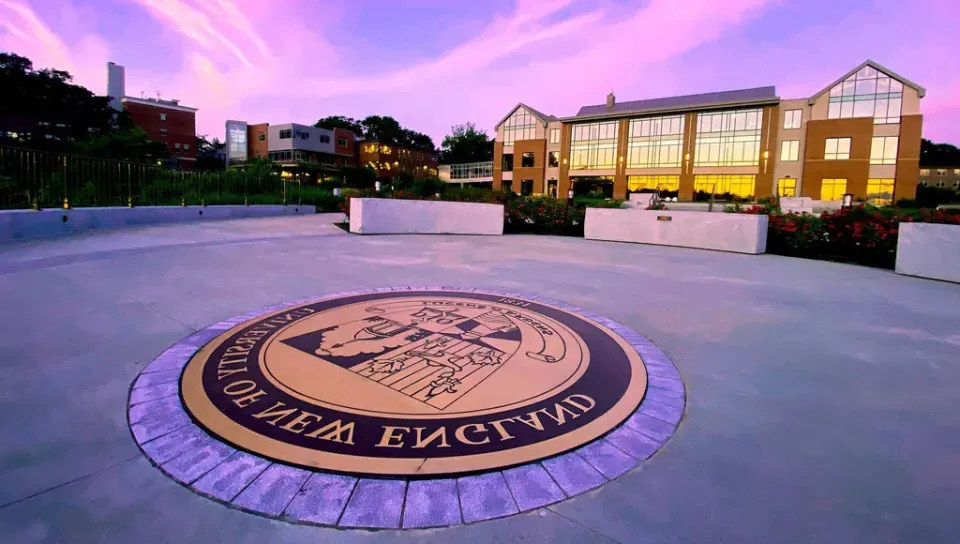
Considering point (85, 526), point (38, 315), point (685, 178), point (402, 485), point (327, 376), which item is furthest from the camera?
point (685, 178)

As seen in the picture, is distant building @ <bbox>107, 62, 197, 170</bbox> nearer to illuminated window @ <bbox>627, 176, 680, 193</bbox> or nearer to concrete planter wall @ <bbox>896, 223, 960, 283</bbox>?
illuminated window @ <bbox>627, 176, 680, 193</bbox>

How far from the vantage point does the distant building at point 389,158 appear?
70938mm

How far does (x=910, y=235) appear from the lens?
8.34 metres

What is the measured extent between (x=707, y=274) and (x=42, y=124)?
64.9m

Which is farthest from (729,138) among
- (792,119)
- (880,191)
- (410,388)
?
(410,388)

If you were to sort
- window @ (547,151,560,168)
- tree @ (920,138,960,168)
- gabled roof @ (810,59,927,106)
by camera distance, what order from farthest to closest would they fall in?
tree @ (920,138,960,168) < window @ (547,151,560,168) < gabled roof @ (810,59,927,106)

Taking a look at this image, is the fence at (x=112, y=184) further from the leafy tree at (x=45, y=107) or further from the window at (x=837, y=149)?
the window at (x=837, y=149)

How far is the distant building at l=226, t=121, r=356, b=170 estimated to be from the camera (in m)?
61.3

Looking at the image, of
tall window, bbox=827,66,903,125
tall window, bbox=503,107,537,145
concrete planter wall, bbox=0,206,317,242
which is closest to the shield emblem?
concrete planter wall, bbox=0,206,317,242

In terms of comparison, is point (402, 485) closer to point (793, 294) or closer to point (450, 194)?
point (793, 294)

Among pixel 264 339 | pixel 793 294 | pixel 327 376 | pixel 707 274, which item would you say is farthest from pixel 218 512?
pixel 707 274

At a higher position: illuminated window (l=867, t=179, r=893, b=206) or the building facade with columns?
the building facade with columns

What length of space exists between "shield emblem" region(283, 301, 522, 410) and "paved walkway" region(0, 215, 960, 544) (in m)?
1.14

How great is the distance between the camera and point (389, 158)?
73.1 meters
